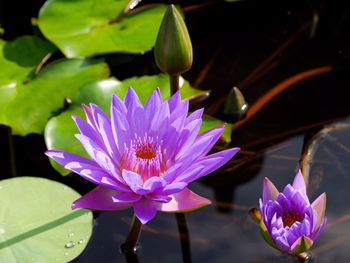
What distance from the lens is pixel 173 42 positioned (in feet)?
6.66

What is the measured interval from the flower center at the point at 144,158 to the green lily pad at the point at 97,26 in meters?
0.87

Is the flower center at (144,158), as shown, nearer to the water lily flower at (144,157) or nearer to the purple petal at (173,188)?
the water lily flower at (144,157)

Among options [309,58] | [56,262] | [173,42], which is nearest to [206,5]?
[309,58]

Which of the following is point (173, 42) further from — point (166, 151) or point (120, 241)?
point (120, 241)

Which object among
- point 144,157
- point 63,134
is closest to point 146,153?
point 144,157

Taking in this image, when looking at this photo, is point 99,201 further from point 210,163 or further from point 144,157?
point 210,163

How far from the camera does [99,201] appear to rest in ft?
5.84

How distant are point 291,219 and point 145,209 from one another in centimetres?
43

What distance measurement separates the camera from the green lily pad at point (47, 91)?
2.49 meters

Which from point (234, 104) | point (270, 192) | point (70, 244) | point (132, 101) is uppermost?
point (132, 101)

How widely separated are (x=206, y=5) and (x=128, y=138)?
1.67m

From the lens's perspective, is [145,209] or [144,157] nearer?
[145,209]

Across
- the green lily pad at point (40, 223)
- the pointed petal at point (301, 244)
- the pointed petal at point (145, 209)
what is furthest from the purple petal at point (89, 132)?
the pointed petal at point (301, 244)

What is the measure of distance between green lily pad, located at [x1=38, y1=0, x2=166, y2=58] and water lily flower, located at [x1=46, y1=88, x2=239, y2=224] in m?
0.86
